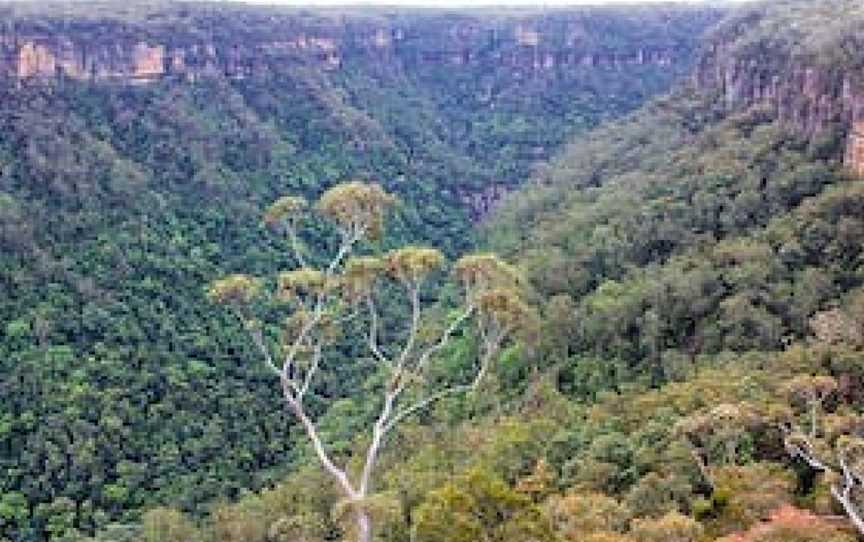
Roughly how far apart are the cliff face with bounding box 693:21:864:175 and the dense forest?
19 centimetres

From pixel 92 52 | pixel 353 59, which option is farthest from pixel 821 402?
pixel 353 59

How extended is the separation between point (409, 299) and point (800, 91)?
1716cm

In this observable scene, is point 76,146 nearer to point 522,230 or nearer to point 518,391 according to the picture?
point 522,230

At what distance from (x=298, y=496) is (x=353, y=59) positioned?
6799 cm

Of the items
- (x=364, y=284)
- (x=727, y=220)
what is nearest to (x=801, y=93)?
(x=727, y=220)

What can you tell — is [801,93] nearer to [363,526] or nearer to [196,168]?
[196,168]

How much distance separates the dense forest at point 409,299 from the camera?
80.4 ft

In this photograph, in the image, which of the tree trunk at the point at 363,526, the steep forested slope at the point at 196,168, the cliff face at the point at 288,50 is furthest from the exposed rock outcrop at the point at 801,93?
the cliff face at the point at 288,50

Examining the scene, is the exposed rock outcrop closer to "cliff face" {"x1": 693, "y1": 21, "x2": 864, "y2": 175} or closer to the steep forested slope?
"cliff face" {"x1": 693, "y1": 21, "x2": 864, "y2": 175}

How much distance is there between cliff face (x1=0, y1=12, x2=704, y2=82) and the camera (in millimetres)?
66750

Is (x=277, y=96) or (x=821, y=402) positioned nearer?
(x=821, y=402)

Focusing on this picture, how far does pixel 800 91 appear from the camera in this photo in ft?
164

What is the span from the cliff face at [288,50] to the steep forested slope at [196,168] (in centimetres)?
15

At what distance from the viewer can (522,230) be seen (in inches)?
2584
